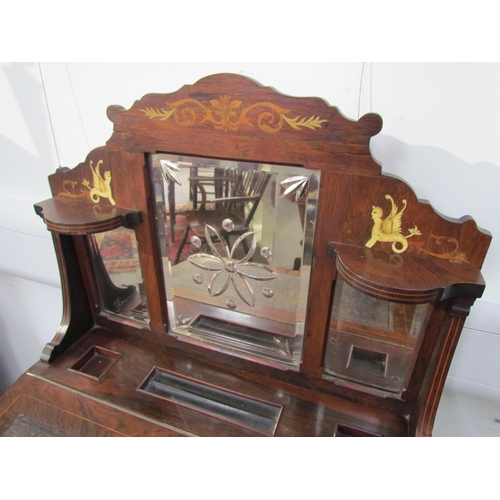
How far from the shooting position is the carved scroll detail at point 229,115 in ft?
1.54

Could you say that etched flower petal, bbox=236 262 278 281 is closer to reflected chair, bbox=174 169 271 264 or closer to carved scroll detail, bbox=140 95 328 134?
reflected chair, bbox=174 169 271 264

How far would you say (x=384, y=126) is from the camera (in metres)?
0.56

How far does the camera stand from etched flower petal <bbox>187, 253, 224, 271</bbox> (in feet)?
A: 2.14

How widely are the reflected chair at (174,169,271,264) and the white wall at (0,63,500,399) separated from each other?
197mm

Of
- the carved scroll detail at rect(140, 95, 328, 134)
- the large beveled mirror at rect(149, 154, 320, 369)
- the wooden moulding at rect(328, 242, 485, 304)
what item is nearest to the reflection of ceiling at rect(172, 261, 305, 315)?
the large beveled mirror at rect(149, 154, 320, 369)

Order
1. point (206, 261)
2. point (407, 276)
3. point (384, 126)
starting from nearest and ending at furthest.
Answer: point (407, 276)
point (384, 126)
point (206, 261)

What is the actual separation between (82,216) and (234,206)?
29cm

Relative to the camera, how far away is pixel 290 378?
0.68m

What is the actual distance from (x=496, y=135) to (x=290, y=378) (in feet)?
1.87

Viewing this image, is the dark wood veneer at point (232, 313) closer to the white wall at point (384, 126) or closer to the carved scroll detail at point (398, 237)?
the carved scroll detail at point (398, 237)

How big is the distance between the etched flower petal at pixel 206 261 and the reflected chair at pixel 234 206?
41 mm

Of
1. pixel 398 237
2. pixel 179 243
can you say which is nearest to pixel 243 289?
pixel 179 243

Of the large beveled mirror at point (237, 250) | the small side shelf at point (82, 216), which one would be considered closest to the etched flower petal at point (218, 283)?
the large beveled mirror at point (237, 250)

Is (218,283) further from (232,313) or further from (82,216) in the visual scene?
(82,216)
